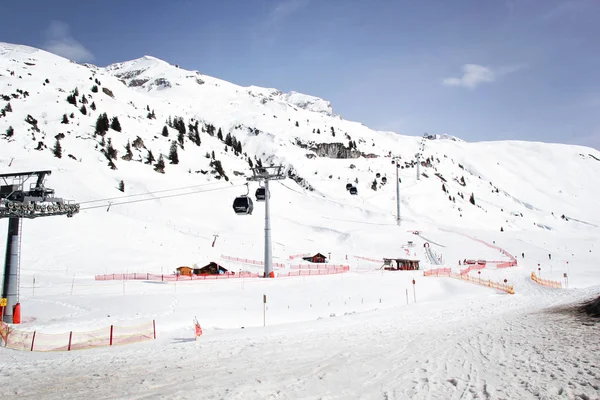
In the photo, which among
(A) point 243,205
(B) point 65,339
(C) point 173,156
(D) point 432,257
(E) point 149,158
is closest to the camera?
(B) point 65,339

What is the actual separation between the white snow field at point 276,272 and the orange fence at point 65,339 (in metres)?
0.84

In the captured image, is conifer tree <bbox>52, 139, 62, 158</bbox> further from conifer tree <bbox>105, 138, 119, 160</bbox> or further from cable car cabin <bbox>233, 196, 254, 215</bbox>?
cable car cabin <bbox>233, 196, 254, 215</bbox>

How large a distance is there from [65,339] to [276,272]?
26.9m

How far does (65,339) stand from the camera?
17.4 m

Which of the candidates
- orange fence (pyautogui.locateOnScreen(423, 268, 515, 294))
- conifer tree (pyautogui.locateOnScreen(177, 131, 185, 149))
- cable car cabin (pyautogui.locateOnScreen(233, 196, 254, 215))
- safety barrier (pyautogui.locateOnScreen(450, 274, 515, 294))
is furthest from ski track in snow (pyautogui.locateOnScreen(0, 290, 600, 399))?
conifer tree (pyautogui.locateOnScreen(177, 131, 185, 149))

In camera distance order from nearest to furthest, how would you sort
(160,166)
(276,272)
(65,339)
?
(65,339)
(276,272)
(160,166)

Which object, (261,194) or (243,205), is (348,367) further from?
(261,194)

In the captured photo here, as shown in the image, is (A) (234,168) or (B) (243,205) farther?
(A) (234,168)

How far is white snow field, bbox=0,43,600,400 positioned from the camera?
383 inches

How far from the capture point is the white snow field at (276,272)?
9.73 meters

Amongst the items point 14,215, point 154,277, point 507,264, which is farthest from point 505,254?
point 14,215

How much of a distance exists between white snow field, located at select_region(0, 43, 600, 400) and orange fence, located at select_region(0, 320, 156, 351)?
0.84m

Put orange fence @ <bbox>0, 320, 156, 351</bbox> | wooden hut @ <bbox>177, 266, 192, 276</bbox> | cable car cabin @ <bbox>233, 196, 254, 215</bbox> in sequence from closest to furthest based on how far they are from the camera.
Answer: orange fence @ <bbox>0, 320, 156, 351</bbox> → cable car cabin @ <bbox>233, 196, 254, 215</bbox> → wooden hut @ <bbox>177, 266, 192, 276</bbox>

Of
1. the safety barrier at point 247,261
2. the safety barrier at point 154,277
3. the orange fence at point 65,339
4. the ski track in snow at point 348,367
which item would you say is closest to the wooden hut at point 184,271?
the safety barrier at point 154,277
